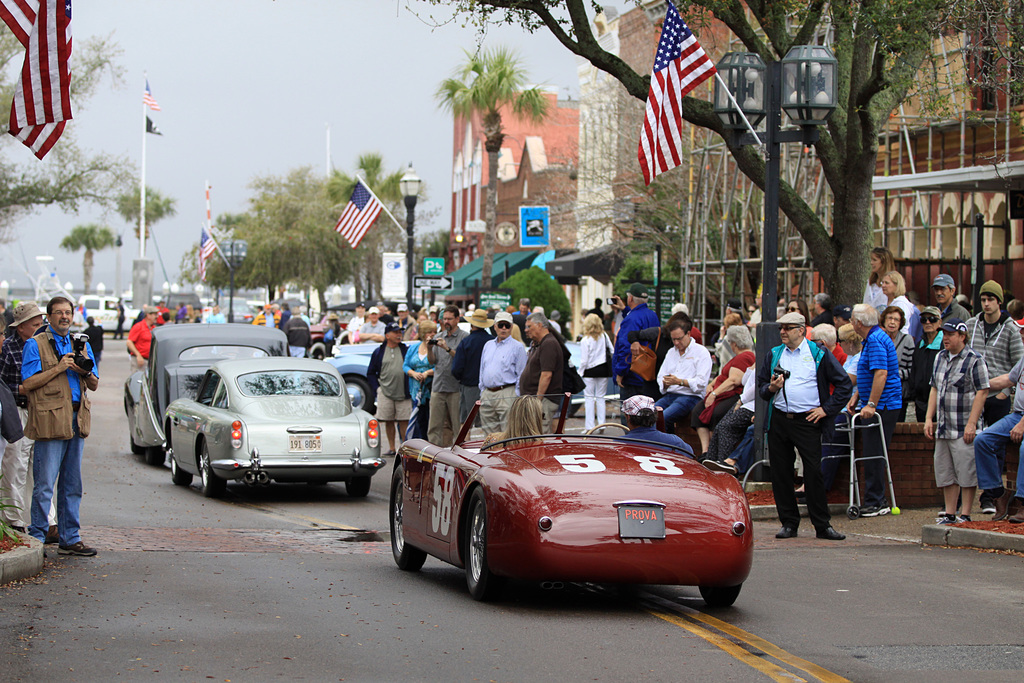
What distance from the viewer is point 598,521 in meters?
7.45

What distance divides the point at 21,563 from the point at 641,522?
4.16 meters

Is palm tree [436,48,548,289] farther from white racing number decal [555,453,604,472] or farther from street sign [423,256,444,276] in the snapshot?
white racing number decal [555,453,604,472]

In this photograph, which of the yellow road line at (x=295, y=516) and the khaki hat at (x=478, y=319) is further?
the khaki hat at (x=478, y=319)

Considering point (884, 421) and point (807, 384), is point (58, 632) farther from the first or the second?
point (884, 421)

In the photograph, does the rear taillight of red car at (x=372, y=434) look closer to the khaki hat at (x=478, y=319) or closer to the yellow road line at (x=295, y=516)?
the yellow road line at (x=295, y=516)

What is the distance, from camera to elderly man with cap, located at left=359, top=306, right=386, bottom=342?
2509 cm

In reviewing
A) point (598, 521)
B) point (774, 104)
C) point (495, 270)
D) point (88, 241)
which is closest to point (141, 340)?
point (774, 104)

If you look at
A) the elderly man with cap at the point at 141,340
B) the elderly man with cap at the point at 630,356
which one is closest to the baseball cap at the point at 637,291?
the elderly man with cap at the point at 630,356

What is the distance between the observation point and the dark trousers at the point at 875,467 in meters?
12.5

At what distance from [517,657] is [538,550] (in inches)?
38.3

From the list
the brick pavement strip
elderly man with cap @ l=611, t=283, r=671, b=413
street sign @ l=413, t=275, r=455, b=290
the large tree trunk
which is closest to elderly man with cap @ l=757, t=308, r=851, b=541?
the brick pavement strip

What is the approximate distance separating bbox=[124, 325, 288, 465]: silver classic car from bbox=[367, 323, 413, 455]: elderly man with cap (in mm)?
1506

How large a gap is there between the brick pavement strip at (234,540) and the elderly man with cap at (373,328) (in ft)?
43.5

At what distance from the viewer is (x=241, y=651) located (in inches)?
261
